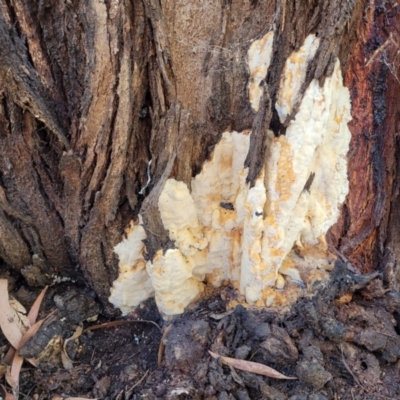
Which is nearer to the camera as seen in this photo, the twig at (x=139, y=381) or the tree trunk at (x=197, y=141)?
the tree trunk at (x=197, y=141)

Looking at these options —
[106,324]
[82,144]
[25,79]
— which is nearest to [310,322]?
[106,324]

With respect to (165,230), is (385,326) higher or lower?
lower

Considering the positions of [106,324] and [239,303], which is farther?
→ [106,324]

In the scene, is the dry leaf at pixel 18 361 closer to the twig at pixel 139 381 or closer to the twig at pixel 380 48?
the twig at pixel 139 381

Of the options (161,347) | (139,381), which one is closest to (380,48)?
(161,347)

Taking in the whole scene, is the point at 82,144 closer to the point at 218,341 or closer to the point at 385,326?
the point at 218,341

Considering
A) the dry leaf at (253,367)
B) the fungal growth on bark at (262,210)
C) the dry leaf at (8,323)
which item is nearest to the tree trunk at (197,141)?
the fungal growth on bark at (262,210)

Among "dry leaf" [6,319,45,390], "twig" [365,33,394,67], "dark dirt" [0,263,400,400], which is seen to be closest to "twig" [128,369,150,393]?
"dark dirt" [0,263,400,400]

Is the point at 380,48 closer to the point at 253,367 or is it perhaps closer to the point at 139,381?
the point at 253,367
